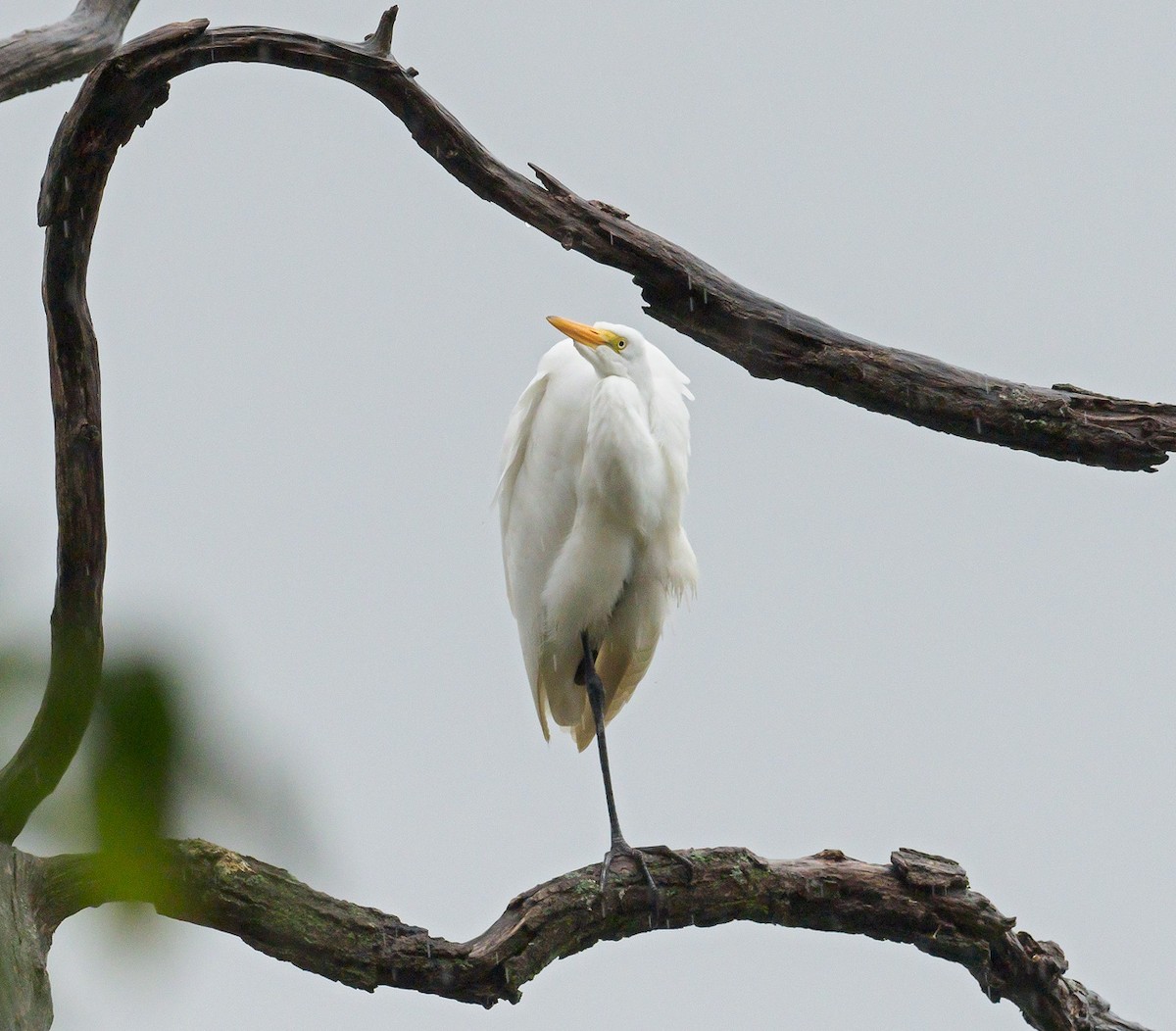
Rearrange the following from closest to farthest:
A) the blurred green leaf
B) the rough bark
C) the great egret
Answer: the blurred green leaf, the rough bark, the great egret

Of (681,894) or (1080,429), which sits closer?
(1080,429)

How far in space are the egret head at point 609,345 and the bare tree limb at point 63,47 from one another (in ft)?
3.61

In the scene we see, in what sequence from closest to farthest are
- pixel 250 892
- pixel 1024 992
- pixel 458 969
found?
pixel 250 892
pixel 458 969
pixel 1024 992

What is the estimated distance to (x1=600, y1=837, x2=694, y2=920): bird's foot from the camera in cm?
211

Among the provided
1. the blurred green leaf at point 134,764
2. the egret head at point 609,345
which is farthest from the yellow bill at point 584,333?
the blurred green leaf at point 134,764

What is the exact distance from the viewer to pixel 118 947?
0.88 metres

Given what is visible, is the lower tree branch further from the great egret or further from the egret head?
the egret head

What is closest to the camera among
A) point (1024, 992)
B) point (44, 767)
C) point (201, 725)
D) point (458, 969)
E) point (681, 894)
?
point (201, 725)

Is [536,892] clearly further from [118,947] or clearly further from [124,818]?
[124,818]

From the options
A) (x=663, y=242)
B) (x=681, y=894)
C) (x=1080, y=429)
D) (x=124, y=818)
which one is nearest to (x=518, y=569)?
(x=681, y=894)

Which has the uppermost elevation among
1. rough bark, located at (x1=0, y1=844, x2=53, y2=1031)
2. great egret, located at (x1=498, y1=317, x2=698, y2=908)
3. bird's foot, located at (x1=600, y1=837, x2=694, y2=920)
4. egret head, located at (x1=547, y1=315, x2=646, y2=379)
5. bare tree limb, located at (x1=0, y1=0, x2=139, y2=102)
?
bare tree limb, located at (x1=0, y1=0, x2=139, y2=102)

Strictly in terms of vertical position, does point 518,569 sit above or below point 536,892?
above

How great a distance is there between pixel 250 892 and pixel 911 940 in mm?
1221

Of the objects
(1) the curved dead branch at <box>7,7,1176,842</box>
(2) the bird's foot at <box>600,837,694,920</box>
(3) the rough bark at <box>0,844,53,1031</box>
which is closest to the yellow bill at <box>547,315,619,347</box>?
(1) the curved dead branch at <box>7,7,1176,842</box>
